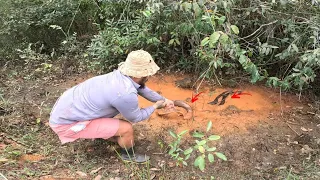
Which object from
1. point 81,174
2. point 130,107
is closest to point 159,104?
point 130,107

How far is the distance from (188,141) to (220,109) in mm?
716

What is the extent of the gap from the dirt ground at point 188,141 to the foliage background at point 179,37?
37 cm

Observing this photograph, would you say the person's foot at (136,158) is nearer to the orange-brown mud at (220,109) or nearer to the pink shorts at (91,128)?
the pink shorts at (91,128)

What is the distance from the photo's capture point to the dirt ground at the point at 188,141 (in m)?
3.14

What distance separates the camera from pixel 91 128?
309cm

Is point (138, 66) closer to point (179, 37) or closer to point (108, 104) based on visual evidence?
point (108, 104)

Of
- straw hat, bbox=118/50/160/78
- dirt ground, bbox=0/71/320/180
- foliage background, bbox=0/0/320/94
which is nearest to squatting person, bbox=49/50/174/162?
straw hat, bbox=118/50/160/78

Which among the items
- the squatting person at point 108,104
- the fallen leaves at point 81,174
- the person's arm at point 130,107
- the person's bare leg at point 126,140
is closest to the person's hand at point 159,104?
the squatting person at point 108,104

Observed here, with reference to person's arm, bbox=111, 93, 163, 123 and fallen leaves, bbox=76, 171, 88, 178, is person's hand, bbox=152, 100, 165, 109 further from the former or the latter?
fallen leaves, bbox=76, 171, 88, 178

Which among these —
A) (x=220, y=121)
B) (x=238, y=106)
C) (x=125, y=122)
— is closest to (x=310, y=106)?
(x=238, y=106)

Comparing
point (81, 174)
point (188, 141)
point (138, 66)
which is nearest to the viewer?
point (138, 66)

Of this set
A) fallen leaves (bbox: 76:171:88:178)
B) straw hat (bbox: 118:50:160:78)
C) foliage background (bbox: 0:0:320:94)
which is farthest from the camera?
foliage background (bbox: 0:0:320:94)

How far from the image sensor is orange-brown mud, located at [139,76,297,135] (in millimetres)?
3840

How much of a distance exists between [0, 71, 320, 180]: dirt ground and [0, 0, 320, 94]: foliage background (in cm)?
37
